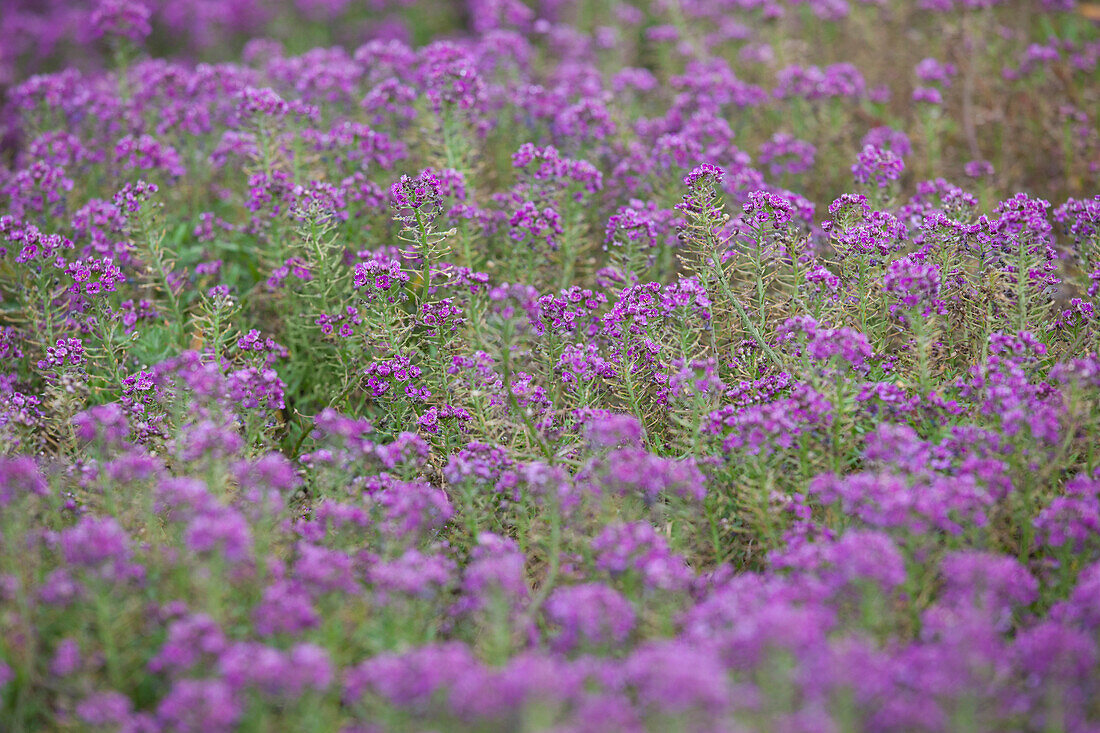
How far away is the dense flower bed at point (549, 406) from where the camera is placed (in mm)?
3031

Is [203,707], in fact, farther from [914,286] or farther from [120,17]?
[120,17]

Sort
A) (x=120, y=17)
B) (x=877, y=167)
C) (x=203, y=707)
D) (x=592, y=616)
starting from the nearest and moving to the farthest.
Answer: (x=203, y=707) → (x=592, y=616) → (x=877, y=167) → (x=120, y=17)

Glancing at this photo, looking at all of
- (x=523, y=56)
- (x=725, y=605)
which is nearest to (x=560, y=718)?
(x=725, y=605)

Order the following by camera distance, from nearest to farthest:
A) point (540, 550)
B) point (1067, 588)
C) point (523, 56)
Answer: point (1067, 588), point (540, 550), point (523, 56)

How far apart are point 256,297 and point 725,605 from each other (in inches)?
153

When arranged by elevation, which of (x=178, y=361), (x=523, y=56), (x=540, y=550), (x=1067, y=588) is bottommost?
(x=540, y=550)

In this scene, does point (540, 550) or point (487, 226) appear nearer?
point (540, 550)

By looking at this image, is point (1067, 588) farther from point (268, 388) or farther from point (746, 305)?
point (268, 388)

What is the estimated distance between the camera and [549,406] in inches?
188

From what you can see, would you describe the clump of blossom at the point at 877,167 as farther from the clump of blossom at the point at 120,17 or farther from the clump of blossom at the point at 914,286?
the clump of blossom at the point at 120,17

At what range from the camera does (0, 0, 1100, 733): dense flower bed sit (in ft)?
9.95

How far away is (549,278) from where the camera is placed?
19.8 feet

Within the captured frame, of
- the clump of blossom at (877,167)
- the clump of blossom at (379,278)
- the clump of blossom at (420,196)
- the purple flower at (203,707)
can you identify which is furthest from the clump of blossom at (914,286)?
the purple flower at (203,707)

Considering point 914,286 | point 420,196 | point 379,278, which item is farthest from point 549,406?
point 914,286
